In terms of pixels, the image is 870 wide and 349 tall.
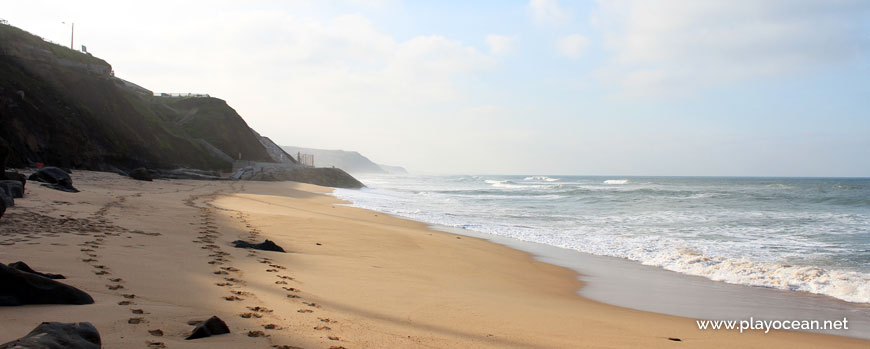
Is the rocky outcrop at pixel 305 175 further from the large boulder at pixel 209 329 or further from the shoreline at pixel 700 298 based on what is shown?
the large boulder at pixel 209 329

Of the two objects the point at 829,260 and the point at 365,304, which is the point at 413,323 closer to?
the point at 365,304

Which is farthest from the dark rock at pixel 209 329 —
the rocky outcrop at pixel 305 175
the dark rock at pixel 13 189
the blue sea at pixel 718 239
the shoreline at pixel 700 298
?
the rocky outcrop at pixel 305 175

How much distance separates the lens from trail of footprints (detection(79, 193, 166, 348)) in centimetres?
345

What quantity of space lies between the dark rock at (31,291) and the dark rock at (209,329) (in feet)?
3.42

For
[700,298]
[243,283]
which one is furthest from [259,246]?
[700,298]

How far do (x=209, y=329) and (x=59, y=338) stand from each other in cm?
100

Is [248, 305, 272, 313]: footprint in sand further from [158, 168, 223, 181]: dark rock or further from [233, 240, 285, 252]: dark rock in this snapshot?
[158, 168, 223, 181]: dark rock

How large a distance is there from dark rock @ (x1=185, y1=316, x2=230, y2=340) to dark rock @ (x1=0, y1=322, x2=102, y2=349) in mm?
669

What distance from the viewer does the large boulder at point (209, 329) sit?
3275mm

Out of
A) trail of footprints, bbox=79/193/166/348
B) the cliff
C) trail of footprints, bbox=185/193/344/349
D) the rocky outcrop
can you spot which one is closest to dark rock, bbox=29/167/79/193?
trail of footprints, bbox=79/193/166/348

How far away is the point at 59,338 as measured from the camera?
2430 millimetres

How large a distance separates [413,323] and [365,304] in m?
0.72

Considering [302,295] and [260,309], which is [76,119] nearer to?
[302,295]

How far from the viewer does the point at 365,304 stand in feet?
16.5
